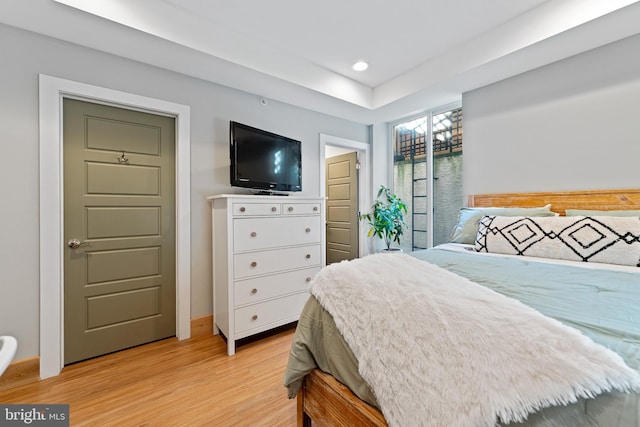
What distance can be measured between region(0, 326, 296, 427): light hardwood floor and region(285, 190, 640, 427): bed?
0.46m

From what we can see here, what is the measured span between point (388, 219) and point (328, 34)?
2297 millimetres

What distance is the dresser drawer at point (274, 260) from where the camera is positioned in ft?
7.26

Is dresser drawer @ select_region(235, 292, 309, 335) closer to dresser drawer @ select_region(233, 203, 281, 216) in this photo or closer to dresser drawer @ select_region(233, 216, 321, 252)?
dresser drawer @ select_region(233, 216, 321, 252)

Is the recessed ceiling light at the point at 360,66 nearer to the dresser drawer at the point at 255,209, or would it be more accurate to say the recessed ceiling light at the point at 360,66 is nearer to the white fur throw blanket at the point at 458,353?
the dresser drawer at the point at 255,209

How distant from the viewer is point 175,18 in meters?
1.95

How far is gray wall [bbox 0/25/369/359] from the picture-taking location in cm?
176

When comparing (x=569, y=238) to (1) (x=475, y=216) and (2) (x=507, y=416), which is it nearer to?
(1) (x=475, y=216)

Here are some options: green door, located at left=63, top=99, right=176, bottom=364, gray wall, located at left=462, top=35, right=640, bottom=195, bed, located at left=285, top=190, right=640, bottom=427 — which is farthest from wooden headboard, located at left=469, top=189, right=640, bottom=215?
green door, located at left=63, top=99, right=176, bottom=364

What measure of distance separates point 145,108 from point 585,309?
2.91 meters

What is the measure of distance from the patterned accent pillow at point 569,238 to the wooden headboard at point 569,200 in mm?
673

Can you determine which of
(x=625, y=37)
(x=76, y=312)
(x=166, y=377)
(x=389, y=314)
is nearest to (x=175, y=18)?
(x=76, y=312)

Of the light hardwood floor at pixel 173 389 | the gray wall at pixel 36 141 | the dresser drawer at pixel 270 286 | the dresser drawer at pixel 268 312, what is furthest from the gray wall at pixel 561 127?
the light hardwood floor at pixel 173 389

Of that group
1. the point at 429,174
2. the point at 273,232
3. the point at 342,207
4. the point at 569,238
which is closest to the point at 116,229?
the point at 273,232

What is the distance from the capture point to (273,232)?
7.86ft
